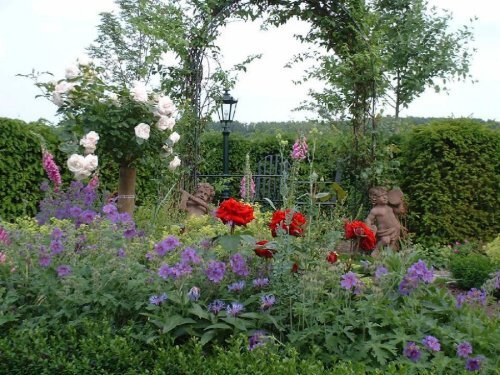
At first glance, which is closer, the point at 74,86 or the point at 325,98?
the point at 74,86

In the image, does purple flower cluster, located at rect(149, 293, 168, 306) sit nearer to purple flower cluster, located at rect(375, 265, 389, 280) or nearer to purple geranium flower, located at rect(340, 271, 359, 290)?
purple geranium flower, located at rect(340, 271, 359, 290)

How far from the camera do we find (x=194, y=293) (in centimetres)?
287

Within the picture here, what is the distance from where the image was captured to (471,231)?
8734mm

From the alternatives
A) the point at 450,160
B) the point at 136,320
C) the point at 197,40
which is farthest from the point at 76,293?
the point at 450,160

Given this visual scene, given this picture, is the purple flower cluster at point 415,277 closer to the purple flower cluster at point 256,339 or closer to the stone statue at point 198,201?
the purple flower cluster at point 256,339

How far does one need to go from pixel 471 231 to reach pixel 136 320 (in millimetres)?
6637

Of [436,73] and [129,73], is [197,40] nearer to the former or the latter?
[436,73]

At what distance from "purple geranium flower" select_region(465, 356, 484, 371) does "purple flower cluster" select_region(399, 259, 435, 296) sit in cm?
42

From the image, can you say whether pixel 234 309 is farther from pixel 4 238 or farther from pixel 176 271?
pixel 4 238

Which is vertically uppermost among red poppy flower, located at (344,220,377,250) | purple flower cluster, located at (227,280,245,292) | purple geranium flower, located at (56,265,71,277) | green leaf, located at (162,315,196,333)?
red poppy flower, located at (344,220,377,250)

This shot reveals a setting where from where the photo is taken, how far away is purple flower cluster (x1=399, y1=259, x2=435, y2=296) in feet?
9.97

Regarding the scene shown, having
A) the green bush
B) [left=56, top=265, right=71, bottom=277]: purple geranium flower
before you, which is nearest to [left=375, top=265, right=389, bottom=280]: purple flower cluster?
[left=56, top=265, right=71, bottom=277]: purple geranium flower

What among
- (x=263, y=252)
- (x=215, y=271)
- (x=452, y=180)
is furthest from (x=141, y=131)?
(x=452, y=180)

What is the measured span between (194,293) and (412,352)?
977mm
